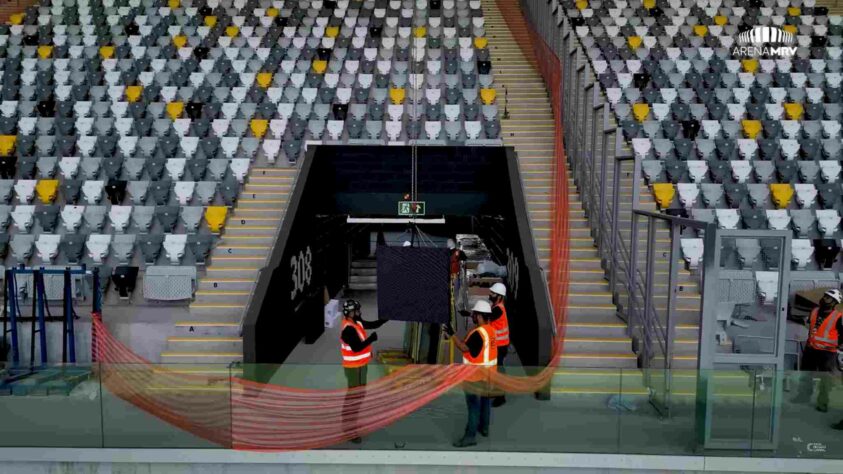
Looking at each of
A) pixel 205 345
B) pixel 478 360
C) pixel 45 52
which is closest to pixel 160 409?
pixel 478 360

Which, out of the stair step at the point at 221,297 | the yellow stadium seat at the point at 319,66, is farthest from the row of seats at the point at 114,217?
the yellow stadium seat at the point at 319,66

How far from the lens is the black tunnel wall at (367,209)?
11602 mm

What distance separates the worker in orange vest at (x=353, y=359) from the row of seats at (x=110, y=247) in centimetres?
574

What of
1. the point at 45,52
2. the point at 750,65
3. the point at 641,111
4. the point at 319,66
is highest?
the point at 45,52

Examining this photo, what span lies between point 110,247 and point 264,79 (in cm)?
586

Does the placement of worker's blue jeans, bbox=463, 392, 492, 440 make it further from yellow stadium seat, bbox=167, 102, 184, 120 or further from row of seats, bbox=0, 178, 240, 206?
yellow stadium seat, bbox=167, 102, 184, 120

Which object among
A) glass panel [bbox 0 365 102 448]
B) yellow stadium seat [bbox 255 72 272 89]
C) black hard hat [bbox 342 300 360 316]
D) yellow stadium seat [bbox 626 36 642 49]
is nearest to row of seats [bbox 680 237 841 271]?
black hard hat [bbox 342 300 360 316]

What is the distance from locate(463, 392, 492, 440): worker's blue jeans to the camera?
24.2 ft

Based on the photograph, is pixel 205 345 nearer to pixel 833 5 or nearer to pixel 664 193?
pixel 664 193

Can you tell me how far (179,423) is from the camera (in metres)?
7.62

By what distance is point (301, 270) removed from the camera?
12945mm

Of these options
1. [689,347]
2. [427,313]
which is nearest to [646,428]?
[427,313]

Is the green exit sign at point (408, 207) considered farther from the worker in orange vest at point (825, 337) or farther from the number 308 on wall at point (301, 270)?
the worker in orange vest at point (825, 337)

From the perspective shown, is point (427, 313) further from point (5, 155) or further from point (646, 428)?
point (5, 155)
